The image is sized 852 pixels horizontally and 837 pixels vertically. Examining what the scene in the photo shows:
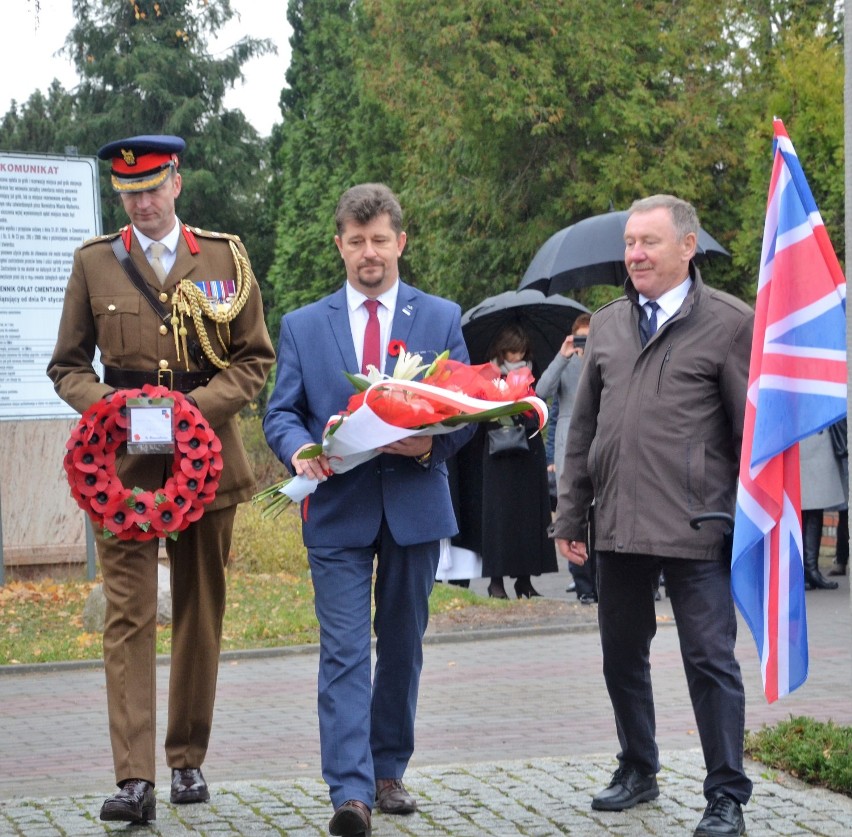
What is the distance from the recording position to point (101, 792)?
6.15 meters

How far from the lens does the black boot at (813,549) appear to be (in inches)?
526

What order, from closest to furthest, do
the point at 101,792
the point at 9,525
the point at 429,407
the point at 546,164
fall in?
the point at 429,407 → the point at 101,792 → the point at 9,525 → the point at 546,164

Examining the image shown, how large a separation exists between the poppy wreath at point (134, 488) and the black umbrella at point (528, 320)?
7.55 metres

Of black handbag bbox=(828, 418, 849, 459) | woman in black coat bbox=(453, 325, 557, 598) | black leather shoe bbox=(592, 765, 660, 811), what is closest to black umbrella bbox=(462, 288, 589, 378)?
woman in black coat bbox=(453, 325, 557, 598)

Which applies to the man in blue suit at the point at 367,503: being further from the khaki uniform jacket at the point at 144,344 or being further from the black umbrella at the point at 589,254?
the black umbrella at the point at 589,254

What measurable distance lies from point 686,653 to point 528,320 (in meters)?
8.90

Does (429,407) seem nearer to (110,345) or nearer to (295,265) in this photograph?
(110,345)

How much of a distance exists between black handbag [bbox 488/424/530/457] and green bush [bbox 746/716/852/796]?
6.10 m

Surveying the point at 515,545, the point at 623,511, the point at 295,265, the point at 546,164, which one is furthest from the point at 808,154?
the point at 295,265

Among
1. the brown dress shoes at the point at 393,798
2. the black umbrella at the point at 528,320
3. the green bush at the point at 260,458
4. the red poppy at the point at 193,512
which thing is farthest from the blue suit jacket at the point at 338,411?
the green bush at the point at 260,458

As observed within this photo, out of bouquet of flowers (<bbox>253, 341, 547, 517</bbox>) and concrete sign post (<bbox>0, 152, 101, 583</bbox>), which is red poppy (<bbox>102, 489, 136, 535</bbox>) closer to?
bouquet of flowers (<bbox>253, 341, 547, 517</bbox>)

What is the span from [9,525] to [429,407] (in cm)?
991

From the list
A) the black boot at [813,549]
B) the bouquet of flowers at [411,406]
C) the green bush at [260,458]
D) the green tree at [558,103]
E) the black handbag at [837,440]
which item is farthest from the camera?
the green tree at [558,103]

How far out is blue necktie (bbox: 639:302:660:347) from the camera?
18.8 ft
